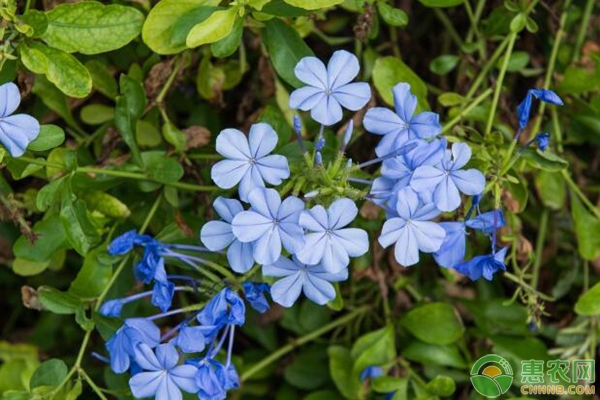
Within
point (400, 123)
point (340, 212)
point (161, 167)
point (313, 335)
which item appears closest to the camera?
point (340, 212)

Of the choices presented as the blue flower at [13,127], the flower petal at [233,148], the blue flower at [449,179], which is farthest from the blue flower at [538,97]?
the blue flower at [13,127]

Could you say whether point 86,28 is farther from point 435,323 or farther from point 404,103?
point 435,323

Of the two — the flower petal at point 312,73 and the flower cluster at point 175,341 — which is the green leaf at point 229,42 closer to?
the flower petal at point 312,73

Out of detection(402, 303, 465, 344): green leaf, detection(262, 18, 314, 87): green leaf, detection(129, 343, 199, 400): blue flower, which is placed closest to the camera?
detection(129, 343, 199, 400): blue flower

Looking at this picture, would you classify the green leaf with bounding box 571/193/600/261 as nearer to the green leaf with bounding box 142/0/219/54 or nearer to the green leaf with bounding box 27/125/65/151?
the green leaf with bounding box 142/0/219/54

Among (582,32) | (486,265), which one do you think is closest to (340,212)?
(486,265)

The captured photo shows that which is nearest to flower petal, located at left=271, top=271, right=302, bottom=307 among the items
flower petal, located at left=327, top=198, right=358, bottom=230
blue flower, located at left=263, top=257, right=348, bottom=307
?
blue flower, located at left=263, top=257, right=348, bottom=307

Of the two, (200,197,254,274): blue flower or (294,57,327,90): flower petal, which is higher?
(294,57,327,90): flower petal
